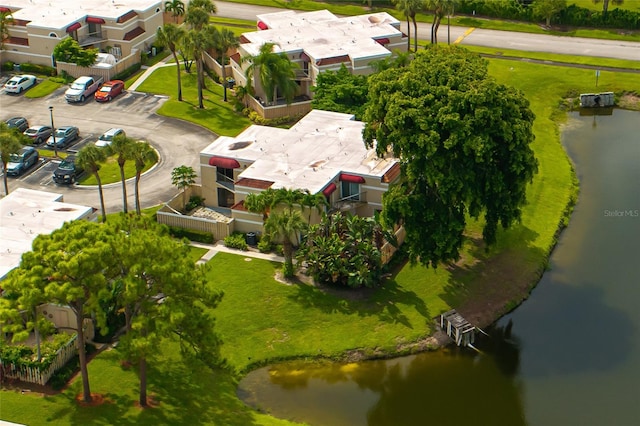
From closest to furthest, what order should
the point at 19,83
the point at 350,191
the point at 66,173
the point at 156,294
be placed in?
1. the point at 156,294
2. the point at 350,191
3. the point at 66,173
4. the point at 19,83

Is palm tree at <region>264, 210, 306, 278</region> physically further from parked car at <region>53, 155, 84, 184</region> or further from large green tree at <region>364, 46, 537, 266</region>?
parked car at <region>53, 155, 84, 184</region>

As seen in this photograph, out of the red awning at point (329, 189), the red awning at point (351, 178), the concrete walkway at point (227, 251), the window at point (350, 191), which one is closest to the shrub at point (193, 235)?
the concrete walkway at point (227, 251)

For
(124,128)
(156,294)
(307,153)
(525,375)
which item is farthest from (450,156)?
(124,128)

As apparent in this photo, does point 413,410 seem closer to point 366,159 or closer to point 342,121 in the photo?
point 366,159

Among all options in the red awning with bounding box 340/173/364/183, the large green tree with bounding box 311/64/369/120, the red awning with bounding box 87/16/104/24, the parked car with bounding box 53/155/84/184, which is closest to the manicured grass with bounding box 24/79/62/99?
the red awning with bounding box 87/16/104/24

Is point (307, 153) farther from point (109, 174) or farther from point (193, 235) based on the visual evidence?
point (109, 174)

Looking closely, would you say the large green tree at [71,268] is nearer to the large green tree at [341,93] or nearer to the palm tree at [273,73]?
the large green tree at [341,93]

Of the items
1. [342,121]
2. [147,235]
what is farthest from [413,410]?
[342,121]
